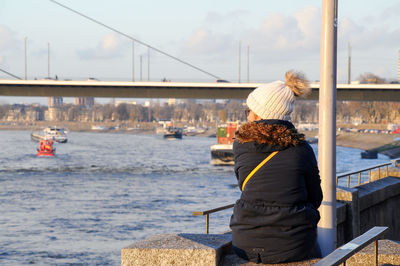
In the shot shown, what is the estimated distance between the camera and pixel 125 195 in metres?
37.9

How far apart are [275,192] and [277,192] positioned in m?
0.01

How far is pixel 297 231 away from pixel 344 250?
2.04 ft

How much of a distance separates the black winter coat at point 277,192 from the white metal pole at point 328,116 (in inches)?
65.5

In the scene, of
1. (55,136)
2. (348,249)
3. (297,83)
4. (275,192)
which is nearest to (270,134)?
(275,192)

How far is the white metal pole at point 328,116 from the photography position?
5.95m

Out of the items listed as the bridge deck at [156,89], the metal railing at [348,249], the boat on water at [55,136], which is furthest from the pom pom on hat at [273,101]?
the boat on water at [55,136]

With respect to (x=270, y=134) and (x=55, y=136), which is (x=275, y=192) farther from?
(x=55, y=136)

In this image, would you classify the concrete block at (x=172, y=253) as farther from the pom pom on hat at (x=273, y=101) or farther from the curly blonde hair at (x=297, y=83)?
the curly blonde hair at (x=297, y=83)

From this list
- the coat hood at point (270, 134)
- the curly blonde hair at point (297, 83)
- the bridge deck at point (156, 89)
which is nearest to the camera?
the coat hood at point (270, 134)

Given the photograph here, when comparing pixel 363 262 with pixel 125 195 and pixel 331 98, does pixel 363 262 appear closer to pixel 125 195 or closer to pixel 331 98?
pixel 331 98

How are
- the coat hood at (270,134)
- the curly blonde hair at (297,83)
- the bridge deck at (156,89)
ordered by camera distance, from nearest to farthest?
the coat hood at (270,134), the curly blonde hair at (297,83), the bridge deck at (156,89)

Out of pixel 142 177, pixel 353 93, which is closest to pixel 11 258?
pixel 142 177

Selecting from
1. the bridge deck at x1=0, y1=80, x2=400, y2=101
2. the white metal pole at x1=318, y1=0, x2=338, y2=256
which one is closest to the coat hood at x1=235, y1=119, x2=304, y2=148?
the white metal pole at x1=318, y1=0, x2=338, y2=256

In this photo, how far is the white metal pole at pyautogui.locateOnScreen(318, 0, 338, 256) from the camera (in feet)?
19.5
